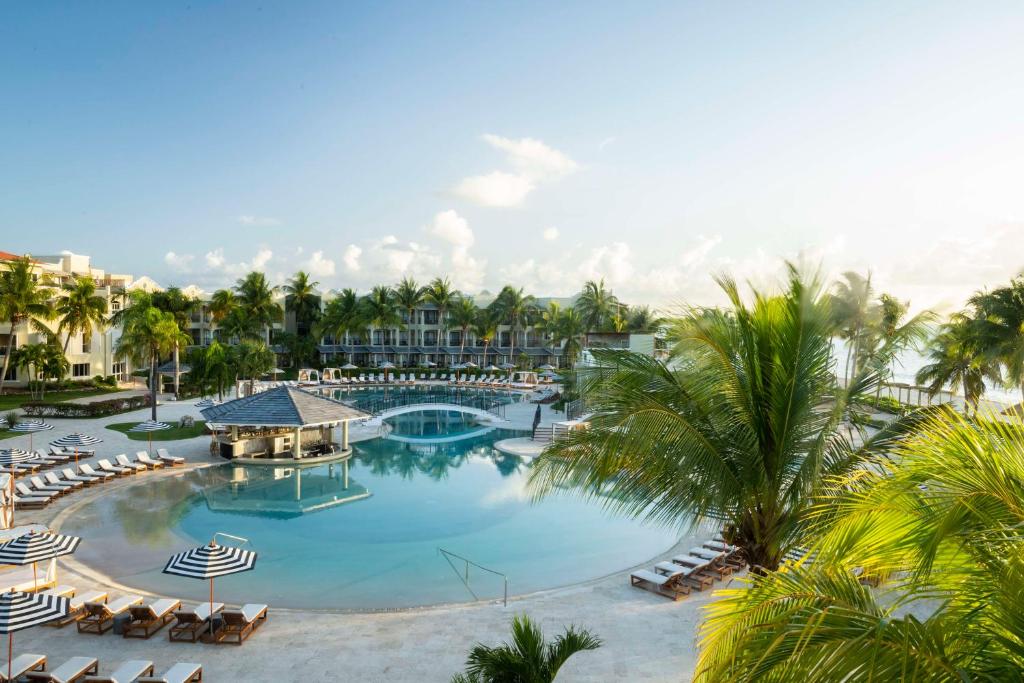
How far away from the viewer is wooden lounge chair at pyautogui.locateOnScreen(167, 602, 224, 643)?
34.6 ft

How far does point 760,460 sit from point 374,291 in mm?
64128

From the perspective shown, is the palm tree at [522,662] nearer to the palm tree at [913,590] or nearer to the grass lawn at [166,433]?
the palm tree at [913,590]

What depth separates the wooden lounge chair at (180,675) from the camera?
8.70 metres

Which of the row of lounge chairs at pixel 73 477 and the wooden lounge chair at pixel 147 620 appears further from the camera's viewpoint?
the row of lounge chairs at pixel 73 477

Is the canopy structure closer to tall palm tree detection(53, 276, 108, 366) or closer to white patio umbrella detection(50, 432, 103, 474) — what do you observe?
white patio umbrella detection(50, 432, 103, 474)

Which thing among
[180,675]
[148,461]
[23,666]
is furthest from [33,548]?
[148,461]

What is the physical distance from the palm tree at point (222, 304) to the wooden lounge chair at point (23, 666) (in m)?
51.8

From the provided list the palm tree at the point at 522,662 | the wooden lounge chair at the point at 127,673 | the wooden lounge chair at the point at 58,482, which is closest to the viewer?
the palm tree at the point at 522,662

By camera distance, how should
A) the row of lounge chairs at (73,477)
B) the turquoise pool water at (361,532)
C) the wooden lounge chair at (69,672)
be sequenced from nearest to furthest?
the wooden lounge chair at (69,672) < the turquoise pool water at (361,532) < the row of lounge chairs at (73,477)

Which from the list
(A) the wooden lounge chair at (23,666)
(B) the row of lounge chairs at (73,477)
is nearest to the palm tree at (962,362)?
(A) the wooden lounge chair at (23,666)

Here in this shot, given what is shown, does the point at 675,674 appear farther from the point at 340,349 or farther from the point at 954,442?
the point at 340,349

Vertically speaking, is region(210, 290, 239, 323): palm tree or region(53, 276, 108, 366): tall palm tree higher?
region(210, 290, 239, 323): palm tree

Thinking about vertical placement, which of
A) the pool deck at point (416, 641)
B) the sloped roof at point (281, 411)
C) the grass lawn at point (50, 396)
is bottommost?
the pool deck at point (416, 641)

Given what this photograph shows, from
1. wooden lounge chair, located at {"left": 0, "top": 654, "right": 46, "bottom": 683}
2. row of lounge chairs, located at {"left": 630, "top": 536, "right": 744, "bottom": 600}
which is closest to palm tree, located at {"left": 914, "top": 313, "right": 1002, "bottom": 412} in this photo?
→ row of lounge chairs, located at {"left": 630, "top": 536, "right": 744, "bottom": 600}
